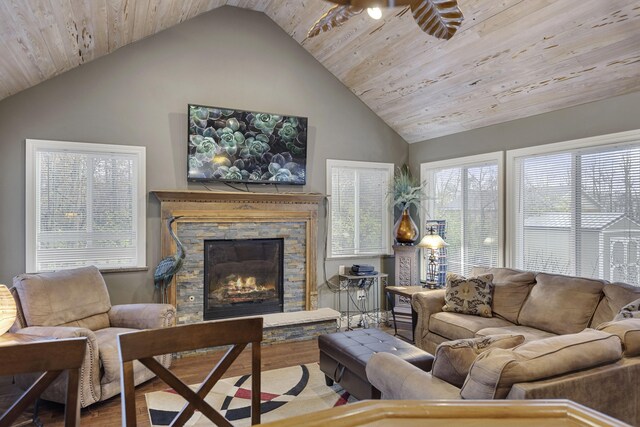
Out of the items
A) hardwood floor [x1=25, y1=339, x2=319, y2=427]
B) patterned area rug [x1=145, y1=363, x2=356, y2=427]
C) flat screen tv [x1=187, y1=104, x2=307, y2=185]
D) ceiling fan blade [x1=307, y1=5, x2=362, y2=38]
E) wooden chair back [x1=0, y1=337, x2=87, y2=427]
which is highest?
ceiling fan blade [x1=307, y1=5, x2=362, y2=38]

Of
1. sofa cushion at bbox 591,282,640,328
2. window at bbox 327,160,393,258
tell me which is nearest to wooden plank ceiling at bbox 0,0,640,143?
window at bbox 327,160,393,258

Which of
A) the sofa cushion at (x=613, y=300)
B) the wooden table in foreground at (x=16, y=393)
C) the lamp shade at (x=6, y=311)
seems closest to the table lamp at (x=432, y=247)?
the sofa cushion at (x=613, y=300)

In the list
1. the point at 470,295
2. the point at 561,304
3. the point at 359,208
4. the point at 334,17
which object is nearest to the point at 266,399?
the point at 470,295

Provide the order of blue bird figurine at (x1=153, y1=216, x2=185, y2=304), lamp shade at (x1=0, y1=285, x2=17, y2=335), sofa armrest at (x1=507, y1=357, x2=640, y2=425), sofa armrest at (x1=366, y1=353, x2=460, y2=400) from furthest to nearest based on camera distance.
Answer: blue bird figurine at (x1=153, y1=216, x2=185, y2=304) < lamp shade at (x1=0, y1=285, x2=17, y2=335) < sofa armrest at (x1=366, y1=353, x2=460, y2=400) < sofa armrest at (x1=507, y1=357, x2=640, y2=425)

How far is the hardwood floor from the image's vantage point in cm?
297

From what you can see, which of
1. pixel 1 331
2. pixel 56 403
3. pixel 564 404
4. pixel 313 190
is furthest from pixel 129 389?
pixel 313 190

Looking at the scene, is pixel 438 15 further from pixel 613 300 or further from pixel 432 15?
pixel 613 300

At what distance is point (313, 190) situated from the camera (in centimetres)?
542

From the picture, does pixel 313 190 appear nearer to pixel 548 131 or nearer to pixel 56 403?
pixel 548 131

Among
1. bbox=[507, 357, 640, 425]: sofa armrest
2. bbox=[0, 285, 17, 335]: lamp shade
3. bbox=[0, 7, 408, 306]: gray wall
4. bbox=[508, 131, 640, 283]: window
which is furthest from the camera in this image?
bbox=[0, 7, 408, 306]: gray wall

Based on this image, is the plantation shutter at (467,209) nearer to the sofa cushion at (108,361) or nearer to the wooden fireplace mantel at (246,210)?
the wooden fireplace mantel at (246,210)

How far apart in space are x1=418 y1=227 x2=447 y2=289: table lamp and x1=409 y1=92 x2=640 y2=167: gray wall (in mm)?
1142

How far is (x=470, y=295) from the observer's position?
4090 mm

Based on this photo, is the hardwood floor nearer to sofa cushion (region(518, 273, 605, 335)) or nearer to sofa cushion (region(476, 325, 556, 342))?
sofa cushion (region(476, 325, 556, 342))
